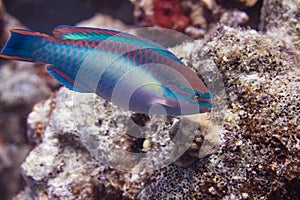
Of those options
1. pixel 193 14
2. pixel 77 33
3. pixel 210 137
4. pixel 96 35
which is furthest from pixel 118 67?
pixel 193 14

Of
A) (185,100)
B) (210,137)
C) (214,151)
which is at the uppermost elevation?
(185,100)

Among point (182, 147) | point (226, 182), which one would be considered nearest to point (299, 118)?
point (226, 182)

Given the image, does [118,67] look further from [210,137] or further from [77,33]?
[210,137]

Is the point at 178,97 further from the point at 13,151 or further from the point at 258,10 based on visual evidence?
the point at 13,151

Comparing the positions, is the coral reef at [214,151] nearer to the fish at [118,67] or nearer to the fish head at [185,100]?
the fish head at [185,100]

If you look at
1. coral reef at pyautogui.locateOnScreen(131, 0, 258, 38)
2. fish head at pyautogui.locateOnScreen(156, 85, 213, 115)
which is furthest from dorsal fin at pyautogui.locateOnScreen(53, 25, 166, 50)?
coral reef at pyautogui.locateOnScreen(131, 0, 258, 38)

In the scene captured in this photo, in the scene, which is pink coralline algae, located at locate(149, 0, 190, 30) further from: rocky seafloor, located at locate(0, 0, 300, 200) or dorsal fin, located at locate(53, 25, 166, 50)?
dorsal fin, located at locate(53, 25, 166, 50)
